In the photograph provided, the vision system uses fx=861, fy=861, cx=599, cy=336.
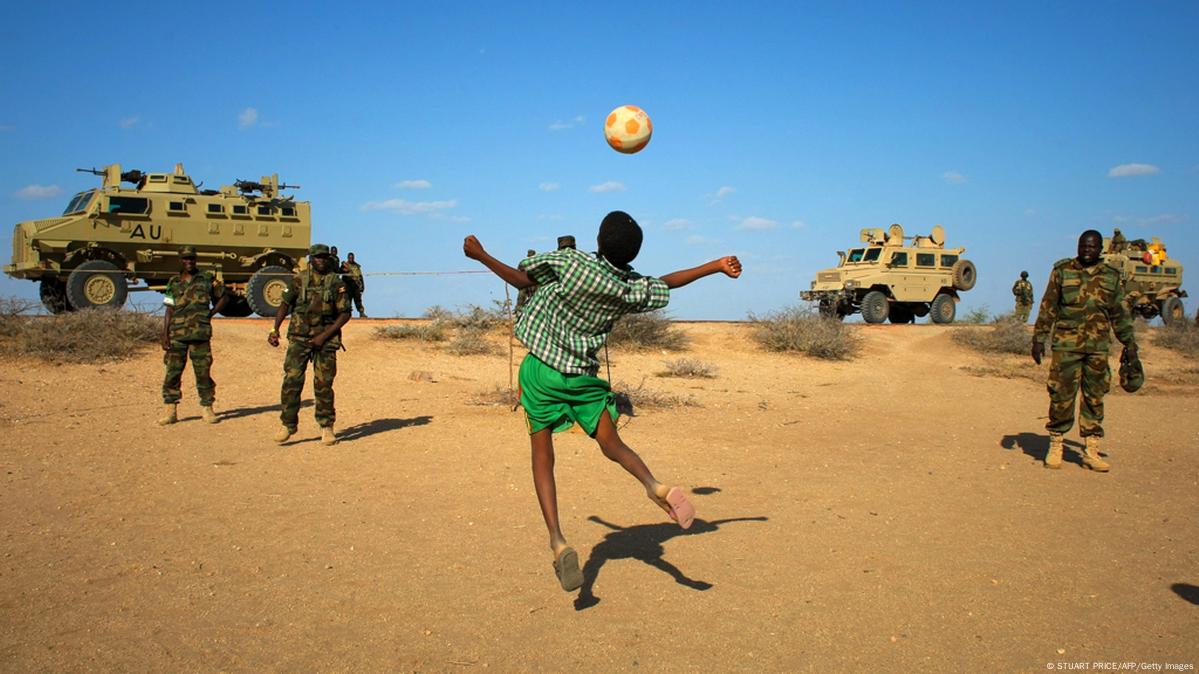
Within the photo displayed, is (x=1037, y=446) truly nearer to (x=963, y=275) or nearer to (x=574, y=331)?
(x=574, y=331)

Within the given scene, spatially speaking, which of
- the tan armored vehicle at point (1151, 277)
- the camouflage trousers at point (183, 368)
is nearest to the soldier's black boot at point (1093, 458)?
the camouflage trousers at point (183, 368)

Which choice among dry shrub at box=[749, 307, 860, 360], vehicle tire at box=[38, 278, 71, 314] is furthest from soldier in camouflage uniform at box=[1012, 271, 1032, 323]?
vehicle tire at box=[38, 278, 71, 314]

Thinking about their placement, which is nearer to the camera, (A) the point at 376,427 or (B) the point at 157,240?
(A) the point at 376,427

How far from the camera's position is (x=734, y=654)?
11.4 feet

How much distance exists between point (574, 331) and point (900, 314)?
74.8 ft

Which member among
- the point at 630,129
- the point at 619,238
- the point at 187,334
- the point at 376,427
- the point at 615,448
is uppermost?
the point at 630,129

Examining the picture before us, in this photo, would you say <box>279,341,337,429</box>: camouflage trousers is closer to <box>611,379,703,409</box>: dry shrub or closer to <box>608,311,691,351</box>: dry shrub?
<box>611,379,703,409</box>: dry shrub

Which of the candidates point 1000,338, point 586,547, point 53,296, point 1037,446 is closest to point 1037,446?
point 1037,446

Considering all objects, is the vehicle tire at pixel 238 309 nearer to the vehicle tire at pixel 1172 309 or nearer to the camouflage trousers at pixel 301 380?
the camouflage trousers at pixel 301 380

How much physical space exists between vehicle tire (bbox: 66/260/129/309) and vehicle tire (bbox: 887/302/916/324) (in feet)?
63.1

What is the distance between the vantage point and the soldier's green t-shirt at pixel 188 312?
8.98 m

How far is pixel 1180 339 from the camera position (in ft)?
64.1

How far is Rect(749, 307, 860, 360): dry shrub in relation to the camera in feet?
54.7

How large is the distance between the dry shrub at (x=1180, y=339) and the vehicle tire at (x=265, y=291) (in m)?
19.9
